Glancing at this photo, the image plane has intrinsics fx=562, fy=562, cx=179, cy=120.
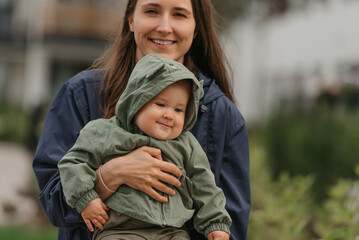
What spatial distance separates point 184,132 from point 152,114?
203mm

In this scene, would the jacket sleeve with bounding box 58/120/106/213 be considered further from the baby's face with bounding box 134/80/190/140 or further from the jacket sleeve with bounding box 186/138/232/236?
the jacket sleeve with bounding box 186/138/232/236

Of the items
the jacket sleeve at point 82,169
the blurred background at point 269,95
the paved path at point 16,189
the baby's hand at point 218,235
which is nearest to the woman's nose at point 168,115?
the jacket sleeve at point 82,169

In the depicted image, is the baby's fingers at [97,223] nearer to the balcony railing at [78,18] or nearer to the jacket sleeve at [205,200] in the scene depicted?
the jacket sleeve at [205,200]

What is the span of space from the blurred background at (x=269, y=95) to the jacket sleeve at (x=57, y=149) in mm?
996

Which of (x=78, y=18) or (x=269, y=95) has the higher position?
(x=78, y=18)

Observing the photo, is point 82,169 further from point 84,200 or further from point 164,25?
point 164,25

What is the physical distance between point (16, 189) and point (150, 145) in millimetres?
6848

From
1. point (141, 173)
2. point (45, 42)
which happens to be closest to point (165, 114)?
point (141, 173)

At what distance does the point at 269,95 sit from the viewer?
22453 millimetres

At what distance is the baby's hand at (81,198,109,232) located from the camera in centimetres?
200

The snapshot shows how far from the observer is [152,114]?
201cm

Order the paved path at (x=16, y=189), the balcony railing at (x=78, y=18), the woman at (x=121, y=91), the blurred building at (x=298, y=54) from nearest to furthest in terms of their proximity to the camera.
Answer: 1. the woman at (x=121, y=91)
2. the paved path at (x=16, y=189)
3. the blurred building at (x=298, y=54)
4. the balcony railing at (x=78, y=18)

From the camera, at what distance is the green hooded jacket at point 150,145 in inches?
78.5

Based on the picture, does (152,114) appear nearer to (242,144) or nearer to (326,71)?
(242,144)
